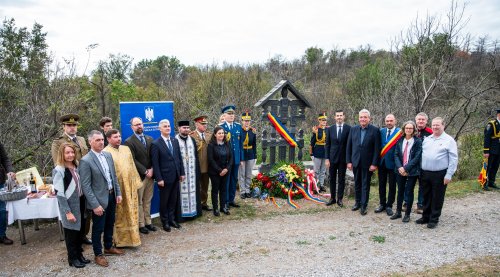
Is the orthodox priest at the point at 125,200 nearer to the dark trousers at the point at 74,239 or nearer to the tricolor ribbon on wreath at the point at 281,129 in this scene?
the dark trousers at the point at 74,239

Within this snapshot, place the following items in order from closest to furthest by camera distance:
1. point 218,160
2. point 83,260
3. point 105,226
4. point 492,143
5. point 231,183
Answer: point 83,260, point 105,226, point 218,160, point 231,183, point 492,143

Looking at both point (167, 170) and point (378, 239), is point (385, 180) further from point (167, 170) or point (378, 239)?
point (167, 170)

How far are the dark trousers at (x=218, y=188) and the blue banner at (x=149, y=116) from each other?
3.38ft

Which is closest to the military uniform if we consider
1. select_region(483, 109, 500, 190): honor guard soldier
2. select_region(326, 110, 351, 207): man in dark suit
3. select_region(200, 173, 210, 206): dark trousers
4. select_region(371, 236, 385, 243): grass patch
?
select_region(200, 173, 210, 206): dark trousers

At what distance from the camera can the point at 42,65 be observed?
11273 millimetres

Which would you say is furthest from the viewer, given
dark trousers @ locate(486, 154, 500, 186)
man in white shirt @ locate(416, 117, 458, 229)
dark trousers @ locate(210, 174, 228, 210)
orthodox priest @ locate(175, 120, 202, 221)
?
dark trousers @ locate(486, 154, 500, 186)

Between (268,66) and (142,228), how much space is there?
1819cm

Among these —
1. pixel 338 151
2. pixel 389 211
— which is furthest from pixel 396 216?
pixel 338 151

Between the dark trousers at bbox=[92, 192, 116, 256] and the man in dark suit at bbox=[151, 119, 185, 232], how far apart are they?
1.11m

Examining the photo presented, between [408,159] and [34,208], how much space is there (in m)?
6.05

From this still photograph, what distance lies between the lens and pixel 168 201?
6070mm

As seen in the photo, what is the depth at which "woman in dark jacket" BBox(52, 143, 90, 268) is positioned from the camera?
4309mm

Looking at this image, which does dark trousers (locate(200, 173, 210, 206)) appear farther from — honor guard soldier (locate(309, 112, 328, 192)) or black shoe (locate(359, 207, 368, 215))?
black shoe (locate(359, 207, 368, 215))

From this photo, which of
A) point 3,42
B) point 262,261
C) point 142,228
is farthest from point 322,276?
point 3,42
